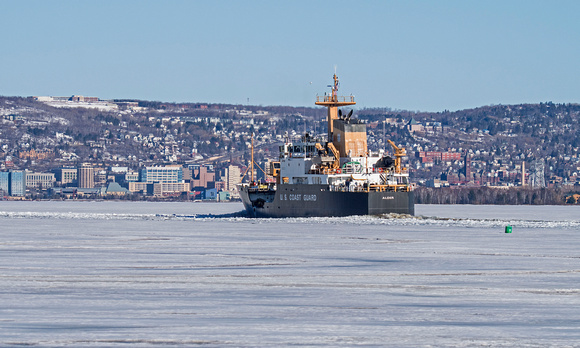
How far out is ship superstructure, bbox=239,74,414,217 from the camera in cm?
7081

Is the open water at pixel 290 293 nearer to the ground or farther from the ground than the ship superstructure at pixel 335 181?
nearer to the ground

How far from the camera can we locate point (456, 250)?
4147cm

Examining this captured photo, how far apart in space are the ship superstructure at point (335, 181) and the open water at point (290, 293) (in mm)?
22947

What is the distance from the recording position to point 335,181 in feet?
236

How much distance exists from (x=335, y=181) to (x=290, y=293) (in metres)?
45.5

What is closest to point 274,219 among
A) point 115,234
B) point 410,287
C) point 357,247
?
point 115,234

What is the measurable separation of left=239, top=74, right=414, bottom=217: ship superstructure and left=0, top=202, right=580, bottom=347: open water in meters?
22.9

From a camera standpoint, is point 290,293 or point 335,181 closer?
point 290,293

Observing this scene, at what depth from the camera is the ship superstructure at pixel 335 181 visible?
2788 inches

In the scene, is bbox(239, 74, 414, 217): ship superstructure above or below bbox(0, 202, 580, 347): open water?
above

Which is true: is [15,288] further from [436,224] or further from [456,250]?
[436,224]

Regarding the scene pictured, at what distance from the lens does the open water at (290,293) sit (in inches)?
819

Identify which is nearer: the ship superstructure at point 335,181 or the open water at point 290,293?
the open water at point 290,293

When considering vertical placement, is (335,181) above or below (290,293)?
above
